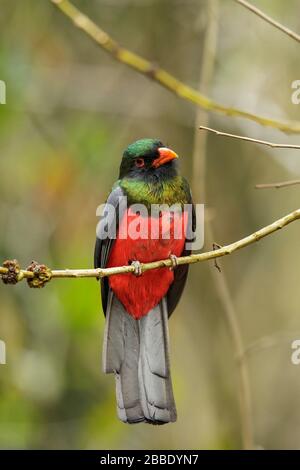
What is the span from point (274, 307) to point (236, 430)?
0.91 metres

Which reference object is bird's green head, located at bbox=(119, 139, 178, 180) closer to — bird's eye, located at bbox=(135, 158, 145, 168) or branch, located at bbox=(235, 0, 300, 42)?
bird's eye, located at bbox=(135, 158, 145, 168)

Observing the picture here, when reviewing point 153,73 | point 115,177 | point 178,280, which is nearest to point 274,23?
point 153,73

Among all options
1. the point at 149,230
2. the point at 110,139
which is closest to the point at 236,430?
the point at 110,139

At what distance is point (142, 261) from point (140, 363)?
1.51ft

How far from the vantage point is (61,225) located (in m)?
6.07

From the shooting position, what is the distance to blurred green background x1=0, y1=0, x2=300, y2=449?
5680 mm

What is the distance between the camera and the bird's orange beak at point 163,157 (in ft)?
13.5

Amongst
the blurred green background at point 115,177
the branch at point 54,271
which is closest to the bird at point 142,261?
the branch at point 54,271

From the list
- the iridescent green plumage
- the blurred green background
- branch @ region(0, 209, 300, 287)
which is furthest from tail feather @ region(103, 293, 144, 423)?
the blurred green background

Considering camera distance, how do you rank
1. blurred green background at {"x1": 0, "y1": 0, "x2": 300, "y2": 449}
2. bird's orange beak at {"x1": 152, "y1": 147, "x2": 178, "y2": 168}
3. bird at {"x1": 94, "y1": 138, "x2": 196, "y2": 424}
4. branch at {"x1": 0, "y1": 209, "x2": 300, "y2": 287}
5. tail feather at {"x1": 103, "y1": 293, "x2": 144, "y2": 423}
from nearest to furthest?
branch at {"x1": 0, "y1": 209, "x2": 300, "y2": 287}
tail feather at {"x1": 103, "y1": 293, "x2": 144, "y2": 423}
bird at {"x1": 94, "y1": 138, "x2": 196, "y2": 424}
bird's orange beak at {"x1": 152, "y1": 147, "x2": 178, "y2": 168}
blurred green background at {"x1": 0, "y1": 0, "x2": 300, "y2": 449}

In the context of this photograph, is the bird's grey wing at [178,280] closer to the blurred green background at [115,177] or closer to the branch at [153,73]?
the branch at [153,73]

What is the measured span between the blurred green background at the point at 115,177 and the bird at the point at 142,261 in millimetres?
1316

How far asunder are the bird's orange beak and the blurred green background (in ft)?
5.09
